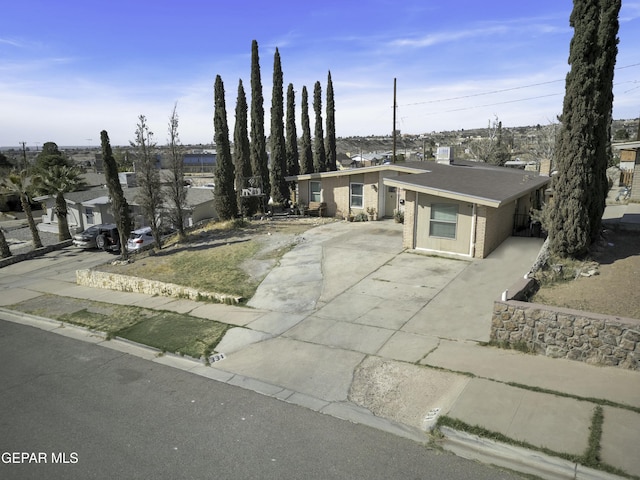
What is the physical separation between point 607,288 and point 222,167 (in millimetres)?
23031

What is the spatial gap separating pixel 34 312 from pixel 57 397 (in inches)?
328

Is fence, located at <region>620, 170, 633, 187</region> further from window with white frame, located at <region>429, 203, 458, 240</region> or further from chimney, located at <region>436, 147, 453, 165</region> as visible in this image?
window with white frame, located at <region>429, 203, 458, 240</region>

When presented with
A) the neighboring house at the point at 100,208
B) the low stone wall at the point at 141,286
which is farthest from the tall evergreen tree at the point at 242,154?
the low stone wall at the point at 141,286

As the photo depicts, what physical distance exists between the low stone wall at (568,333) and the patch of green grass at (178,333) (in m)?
6.83

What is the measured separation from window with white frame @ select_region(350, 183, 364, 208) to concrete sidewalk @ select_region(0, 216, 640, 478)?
910 centimetres

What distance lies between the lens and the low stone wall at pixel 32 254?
93.4 ft

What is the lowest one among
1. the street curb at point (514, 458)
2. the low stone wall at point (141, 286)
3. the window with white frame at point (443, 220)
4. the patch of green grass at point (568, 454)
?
the low stone wall at point (141, 286)

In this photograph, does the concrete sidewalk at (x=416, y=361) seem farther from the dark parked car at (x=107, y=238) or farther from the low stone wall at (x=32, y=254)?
the low stone wall at (x=32, y=254)

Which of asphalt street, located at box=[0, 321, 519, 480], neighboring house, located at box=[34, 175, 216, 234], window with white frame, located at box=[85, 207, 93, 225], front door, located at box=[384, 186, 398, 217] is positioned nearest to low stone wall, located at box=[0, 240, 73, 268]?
window with white frame, located at box=[85, 207, 93, 225]

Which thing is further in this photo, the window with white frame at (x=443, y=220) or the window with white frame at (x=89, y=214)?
Answer: the window with white frame at (x=89, y=214)

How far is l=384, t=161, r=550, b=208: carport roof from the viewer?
594 inches

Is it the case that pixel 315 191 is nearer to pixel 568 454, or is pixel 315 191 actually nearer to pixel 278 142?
pixel 278 142

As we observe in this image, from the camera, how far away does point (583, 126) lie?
1215 cm

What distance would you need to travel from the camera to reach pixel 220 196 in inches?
1105
